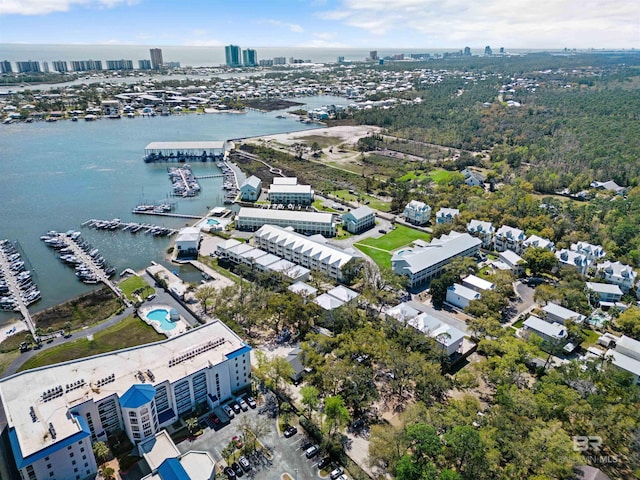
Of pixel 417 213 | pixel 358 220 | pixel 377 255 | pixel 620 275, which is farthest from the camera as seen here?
pixel 417 213

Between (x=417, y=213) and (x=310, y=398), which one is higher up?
(x=417, y=213)

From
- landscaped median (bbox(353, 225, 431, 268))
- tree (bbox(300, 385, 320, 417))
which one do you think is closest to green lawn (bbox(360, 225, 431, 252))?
landscaped median (bbox(353, 225, 431, 268))

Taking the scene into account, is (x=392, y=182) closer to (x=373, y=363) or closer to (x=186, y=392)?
(x=373, y=363)

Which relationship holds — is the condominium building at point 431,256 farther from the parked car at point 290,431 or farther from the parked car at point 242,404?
the parked car at point 242,404

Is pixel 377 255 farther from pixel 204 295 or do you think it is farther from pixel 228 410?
pixel 228 410

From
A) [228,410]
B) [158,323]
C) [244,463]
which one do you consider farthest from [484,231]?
[244,463]

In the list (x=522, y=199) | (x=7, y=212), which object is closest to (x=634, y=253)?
(x=522, y=199)
